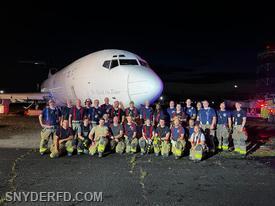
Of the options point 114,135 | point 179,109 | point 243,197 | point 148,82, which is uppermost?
point 148,82

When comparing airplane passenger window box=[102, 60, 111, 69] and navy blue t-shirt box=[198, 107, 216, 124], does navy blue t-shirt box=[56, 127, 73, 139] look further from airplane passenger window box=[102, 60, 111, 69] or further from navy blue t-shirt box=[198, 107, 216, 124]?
navy blue t-shirt box=[198, 107, 216, 124]

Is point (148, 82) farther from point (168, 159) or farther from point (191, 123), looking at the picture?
point (168, 159)

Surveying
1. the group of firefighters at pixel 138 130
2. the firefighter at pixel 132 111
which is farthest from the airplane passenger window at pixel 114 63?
the firefighter at pixel 132 111

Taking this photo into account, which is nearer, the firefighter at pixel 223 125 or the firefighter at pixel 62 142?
the firefighter at pixel 62 142

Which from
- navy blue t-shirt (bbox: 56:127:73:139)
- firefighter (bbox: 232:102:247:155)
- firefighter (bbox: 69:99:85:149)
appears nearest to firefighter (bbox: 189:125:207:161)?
firefighter (bbox: 232:102:247:155)

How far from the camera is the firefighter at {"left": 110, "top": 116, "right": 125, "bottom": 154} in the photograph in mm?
10016

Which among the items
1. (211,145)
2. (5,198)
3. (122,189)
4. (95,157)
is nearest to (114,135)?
(95,157)

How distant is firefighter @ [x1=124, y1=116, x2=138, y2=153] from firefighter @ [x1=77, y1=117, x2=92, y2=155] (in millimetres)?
1305

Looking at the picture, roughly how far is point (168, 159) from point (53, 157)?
11.3 feet

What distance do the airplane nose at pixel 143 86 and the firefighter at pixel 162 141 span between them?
1777 mm

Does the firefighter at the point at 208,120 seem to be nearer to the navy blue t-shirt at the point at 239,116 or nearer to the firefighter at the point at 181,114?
the firefighter at the point at 181,114

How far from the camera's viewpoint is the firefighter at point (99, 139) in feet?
31.5

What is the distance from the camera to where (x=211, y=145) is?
1048 centimetres

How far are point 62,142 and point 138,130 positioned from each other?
Result: 2570 millimetres
